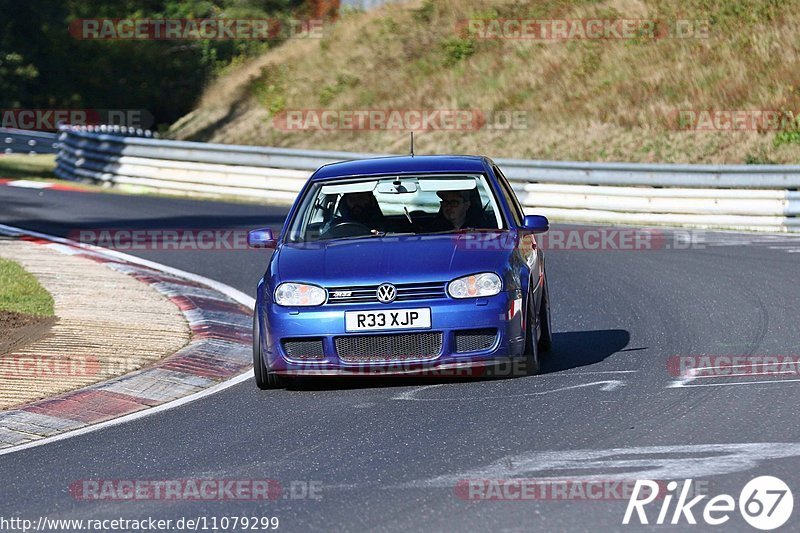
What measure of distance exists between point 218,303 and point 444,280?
5.28m

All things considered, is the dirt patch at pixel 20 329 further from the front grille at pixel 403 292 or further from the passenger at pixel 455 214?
the passenger at pixel 455 214

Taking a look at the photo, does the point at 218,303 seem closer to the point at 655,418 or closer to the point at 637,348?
the point at 637,348

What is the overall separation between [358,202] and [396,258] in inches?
46.1

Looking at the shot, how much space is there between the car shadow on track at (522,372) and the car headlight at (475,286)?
0.64 metres

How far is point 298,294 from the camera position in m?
8.95

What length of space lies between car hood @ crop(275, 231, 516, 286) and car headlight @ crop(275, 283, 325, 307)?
48mm

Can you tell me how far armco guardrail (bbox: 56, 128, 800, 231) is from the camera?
20.1 meters

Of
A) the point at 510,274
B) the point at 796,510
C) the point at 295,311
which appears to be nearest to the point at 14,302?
the point at 295,311

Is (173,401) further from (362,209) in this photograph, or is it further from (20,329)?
(20,329)

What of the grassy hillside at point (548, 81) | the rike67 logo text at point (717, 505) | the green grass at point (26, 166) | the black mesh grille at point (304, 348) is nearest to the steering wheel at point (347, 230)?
the black mesh grille at point (304, 348)

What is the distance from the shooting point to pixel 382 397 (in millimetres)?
8734

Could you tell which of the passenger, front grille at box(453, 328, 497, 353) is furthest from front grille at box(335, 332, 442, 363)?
the passenger

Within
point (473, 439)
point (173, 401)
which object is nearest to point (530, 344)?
point (473, 439)

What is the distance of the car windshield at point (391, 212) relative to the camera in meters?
9.80
